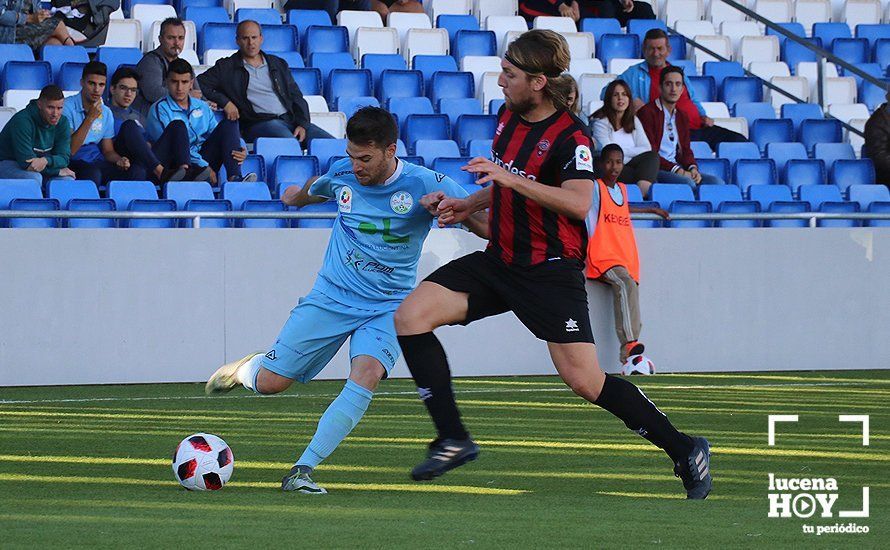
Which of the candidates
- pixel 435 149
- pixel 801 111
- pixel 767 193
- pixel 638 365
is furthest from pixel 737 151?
pixel 638 365

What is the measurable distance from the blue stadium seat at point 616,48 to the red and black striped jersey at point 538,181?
10855 mm

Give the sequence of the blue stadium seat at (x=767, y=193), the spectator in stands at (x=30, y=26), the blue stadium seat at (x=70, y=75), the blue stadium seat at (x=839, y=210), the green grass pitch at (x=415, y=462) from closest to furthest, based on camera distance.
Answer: the green grass pitch at (x=415, y=462) → the blue stadium seat at (x=70, y=75) → the spectator in stands at (x=30, y=26) → the blue stadium seat at (x=839, y=210) → the blue stadium seat at (x=767, y=193)

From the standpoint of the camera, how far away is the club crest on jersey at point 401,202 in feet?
20.9

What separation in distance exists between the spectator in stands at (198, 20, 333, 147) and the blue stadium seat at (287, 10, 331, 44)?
2.02m

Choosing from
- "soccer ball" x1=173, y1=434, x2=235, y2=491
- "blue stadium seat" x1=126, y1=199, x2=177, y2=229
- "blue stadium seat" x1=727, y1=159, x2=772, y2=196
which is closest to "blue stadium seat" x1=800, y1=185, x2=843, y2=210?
"blue stadium seat" x1=727, y1=159, x2=772, y2=196

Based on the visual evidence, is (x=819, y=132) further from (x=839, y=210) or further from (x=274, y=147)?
(x=274, y=147)

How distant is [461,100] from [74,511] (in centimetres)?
990

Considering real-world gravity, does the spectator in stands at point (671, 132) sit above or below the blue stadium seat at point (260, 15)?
below

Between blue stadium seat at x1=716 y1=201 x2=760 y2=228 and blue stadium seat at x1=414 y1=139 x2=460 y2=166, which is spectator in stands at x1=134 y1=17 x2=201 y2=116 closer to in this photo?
blue stadium seat at x1=414 y1=139 x2=460 y2=166

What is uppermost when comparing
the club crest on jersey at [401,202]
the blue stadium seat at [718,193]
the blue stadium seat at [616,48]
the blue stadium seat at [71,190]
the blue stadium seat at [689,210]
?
the blue stadium seat at [616,48]

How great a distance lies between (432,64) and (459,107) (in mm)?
906

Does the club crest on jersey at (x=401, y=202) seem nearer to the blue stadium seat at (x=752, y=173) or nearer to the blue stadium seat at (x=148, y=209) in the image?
the blue stadium seat at (x=148, y=209)

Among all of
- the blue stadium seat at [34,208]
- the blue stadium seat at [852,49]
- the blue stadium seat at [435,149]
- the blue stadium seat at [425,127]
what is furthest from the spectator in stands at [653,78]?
the blue stadium seat at [34,208]

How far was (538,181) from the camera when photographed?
5824mm
